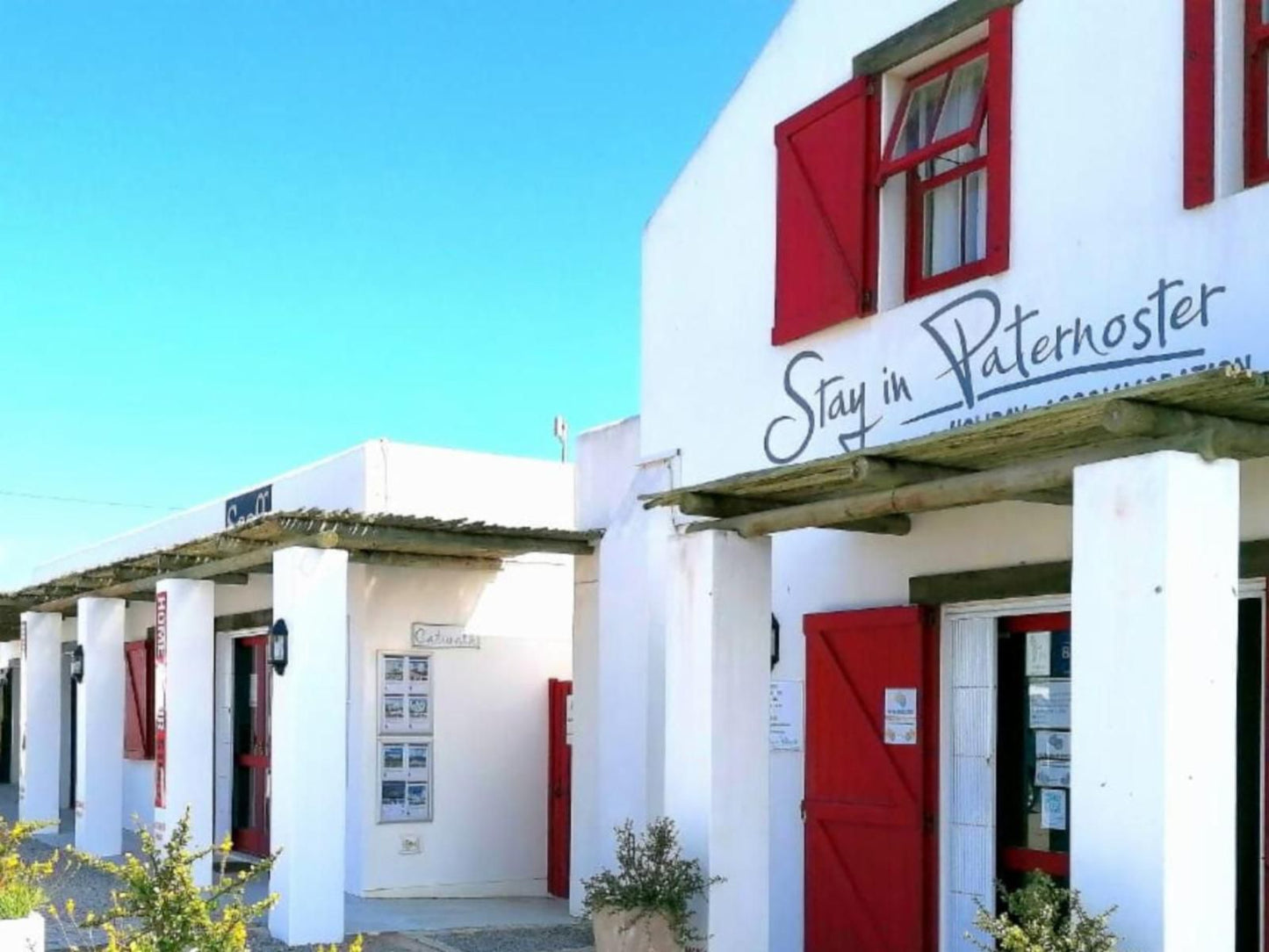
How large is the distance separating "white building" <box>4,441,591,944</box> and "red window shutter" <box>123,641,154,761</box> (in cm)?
57

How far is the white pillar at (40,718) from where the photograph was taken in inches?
605

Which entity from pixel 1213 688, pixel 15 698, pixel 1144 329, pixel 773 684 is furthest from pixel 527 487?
pixel 15 698

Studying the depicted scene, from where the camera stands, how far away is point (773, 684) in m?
8.79

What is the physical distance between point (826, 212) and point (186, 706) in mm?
5827

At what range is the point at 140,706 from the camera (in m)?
15.8

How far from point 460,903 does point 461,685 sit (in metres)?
1.69

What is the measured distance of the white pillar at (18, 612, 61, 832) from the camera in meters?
15.4

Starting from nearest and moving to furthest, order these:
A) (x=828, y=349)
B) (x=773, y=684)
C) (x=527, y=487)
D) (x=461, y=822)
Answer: (x=828, y=349), (x=773, y=684), (x=461, y=822), (x=527, y=487)

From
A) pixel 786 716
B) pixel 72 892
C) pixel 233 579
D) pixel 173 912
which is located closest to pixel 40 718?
pixel 233 579

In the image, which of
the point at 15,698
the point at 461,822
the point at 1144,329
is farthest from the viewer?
the point at 15,698

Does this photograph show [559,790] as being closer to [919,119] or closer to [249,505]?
[249,505]

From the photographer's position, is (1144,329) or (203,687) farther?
(203,687)

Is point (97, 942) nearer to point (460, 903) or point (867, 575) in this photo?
point (460, 903)

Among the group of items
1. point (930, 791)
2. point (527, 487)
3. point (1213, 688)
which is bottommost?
point (930, 791)
